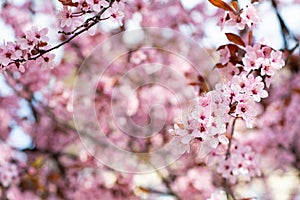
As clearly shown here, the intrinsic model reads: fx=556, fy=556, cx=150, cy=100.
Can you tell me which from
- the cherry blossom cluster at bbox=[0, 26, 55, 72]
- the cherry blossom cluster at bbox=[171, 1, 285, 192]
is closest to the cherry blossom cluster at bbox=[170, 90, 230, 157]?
the cherry blossom cluster at bbox=[171, 1, 285, 192]

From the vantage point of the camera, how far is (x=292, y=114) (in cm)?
406

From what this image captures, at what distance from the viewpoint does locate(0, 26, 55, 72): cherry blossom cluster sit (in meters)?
1.84

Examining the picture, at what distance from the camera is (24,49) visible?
185 centimetres

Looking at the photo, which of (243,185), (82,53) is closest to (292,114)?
(243,185)

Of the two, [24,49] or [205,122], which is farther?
[24,49]

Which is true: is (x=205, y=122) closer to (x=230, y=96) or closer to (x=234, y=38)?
(x=230, y=96)

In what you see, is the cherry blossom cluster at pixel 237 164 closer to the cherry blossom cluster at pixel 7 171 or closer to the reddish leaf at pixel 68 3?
the reddish leaf at pixel 68 3

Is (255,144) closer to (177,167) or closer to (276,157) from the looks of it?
(276,157)

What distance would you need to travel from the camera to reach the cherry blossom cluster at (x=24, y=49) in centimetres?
184

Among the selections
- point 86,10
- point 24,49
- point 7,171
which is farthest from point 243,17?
point 7,171

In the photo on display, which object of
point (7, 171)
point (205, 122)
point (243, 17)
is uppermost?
point (7, 171)

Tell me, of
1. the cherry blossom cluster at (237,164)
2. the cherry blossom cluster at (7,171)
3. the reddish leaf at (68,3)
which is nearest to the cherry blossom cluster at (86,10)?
the reddish leaf at (68,3)

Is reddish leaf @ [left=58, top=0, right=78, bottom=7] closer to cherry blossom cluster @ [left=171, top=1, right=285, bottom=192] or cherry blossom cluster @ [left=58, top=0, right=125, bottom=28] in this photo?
cherry blossom cluster @ [left=58, top=0, right=125, bottom=28]

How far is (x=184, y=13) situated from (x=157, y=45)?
1.28ft
